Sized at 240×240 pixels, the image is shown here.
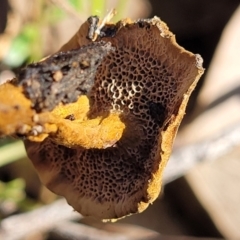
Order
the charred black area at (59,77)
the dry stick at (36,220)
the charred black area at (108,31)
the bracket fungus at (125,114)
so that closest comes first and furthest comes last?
the charred black area at (59,77)
the bracket fungus at (125,114)
the charred black area at (108,31)
the dry stick at (36,220)

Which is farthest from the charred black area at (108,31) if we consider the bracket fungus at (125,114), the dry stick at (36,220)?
the dry stick at (36,220)

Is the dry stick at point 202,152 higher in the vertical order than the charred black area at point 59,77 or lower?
lower

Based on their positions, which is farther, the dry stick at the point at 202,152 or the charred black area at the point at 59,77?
the dry stick at the point at 202,152

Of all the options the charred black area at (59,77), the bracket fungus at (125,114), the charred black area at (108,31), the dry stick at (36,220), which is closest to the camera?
the charred black area at (59,77)

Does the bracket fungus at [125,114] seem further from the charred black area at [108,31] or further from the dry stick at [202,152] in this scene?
the dry stick at [202,152]

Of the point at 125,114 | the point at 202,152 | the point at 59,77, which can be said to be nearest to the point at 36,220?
the point at 202,152

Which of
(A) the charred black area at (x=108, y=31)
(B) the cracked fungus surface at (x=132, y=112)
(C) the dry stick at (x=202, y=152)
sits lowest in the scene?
(C) the dry stick at (x=202, y=152)

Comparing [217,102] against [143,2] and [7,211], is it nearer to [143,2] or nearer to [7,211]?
[143,2]
